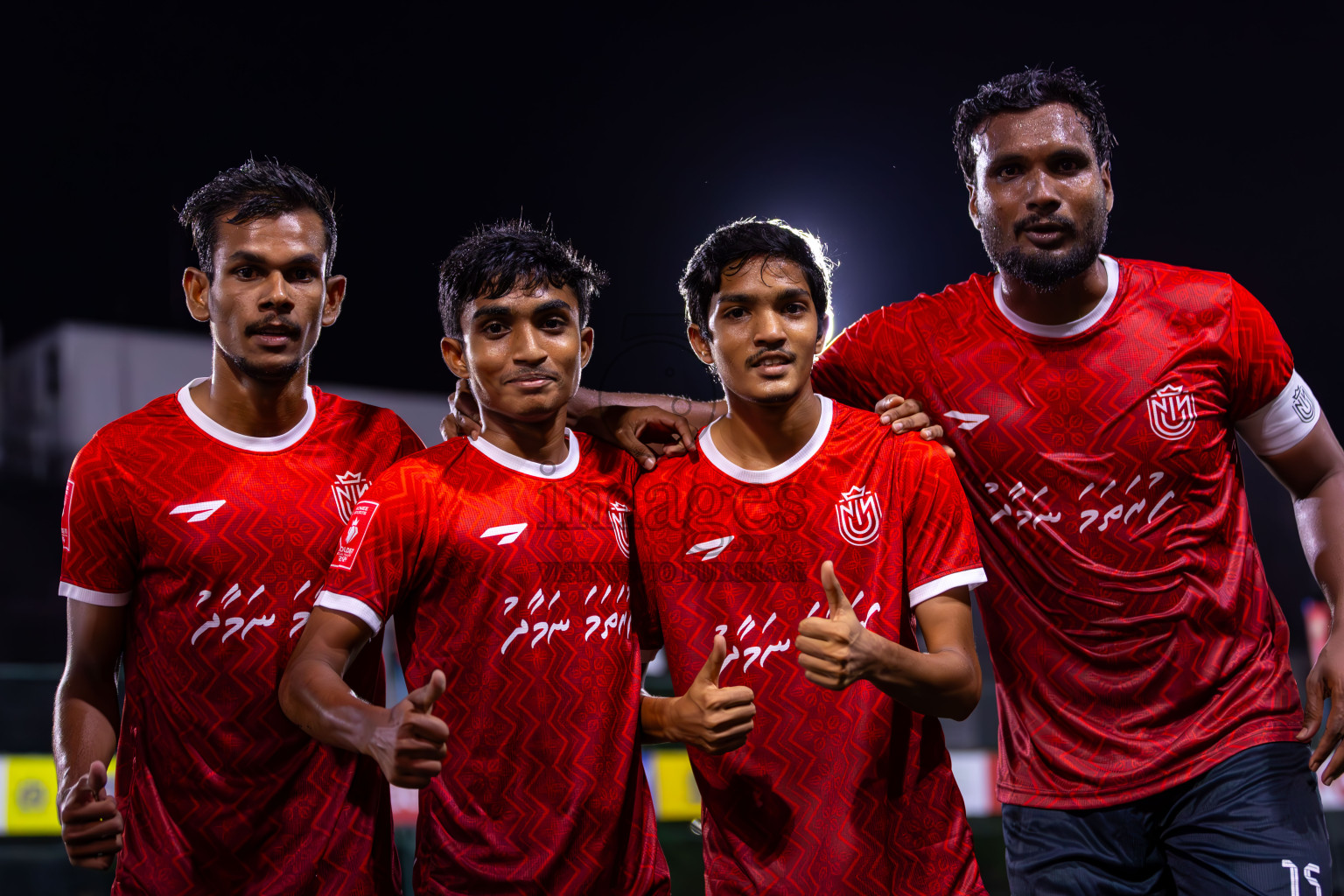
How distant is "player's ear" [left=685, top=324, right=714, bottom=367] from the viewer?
7.56ft

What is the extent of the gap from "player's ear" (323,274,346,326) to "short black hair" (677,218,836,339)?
31.2 inches

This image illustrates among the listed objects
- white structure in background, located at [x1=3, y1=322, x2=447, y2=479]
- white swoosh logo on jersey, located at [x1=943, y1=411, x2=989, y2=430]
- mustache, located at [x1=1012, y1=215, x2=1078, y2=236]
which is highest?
mustache, located at [x1=1012, y1=215, x2=1078, y2=236]

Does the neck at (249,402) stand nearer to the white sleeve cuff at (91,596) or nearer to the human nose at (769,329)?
the white sleeve cuff at (91,596)

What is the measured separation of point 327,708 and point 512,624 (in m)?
0.37

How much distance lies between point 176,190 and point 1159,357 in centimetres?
597

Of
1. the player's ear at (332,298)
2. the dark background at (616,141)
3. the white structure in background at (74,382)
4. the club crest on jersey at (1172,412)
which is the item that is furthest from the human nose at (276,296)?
the white structure in background at (74,382)

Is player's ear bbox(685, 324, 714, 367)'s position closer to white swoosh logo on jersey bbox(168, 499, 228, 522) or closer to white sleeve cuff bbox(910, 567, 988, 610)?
white sleeve cuff bbox(910, 567, 988, 610)

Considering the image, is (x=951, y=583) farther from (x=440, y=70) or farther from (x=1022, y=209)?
(x=440, y=70)

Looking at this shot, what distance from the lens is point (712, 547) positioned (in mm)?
2053

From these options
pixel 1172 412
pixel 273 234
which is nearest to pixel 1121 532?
pixel 1172 412

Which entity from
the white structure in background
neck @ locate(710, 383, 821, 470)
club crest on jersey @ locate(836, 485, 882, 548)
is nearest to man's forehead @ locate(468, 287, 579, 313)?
neck @ locate(710, 383, 821, 470)

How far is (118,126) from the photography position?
629cm

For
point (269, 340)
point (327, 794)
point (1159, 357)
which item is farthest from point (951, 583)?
point (269, 340)

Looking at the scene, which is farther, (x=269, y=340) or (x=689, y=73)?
(x=689, y=73)
